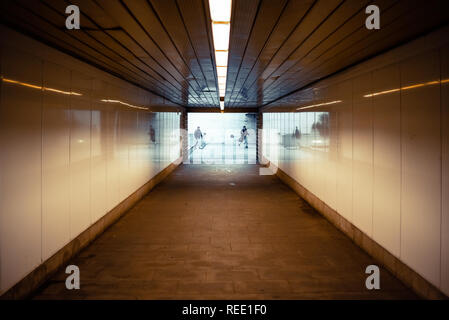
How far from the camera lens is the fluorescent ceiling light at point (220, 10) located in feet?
11.1

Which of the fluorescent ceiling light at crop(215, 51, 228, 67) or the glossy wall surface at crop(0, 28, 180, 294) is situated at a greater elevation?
the fluorescent ceiling light at crop(215, 51, 228, 67)

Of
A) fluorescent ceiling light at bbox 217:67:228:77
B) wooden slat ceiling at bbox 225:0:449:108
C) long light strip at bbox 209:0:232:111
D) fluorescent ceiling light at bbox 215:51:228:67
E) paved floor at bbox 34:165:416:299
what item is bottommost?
paved floor at bbox 34:165:416:299

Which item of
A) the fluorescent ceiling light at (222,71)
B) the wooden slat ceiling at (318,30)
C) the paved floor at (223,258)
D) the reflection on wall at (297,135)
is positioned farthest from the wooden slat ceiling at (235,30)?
the paved floor at (223,258)

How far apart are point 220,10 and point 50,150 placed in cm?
275

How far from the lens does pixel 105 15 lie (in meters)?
3.40

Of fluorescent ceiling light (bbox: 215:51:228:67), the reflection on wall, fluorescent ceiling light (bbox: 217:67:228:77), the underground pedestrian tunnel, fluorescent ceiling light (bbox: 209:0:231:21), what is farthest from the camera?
the reflection on wall

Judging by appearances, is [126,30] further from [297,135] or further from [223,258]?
[297,135]

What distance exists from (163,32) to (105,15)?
33.9 inches

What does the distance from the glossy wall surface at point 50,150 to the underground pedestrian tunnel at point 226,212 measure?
2cm

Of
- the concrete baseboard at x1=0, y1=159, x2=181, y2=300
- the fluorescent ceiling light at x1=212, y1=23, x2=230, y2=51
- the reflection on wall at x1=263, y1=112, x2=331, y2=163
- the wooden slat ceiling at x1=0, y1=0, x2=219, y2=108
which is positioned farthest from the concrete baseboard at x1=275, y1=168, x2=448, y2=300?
the concrete baseboard at x1=0, y1=159, x2=181, y2=300

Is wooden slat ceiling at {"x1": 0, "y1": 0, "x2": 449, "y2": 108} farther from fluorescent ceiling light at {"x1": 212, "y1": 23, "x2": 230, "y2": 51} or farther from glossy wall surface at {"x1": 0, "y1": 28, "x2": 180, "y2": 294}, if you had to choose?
glossy wall surface at {"x1": 0, "y1": 28, "x2": 180, "y2": 294}

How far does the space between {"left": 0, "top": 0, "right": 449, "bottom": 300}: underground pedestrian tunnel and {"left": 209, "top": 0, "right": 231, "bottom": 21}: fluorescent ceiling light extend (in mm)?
22

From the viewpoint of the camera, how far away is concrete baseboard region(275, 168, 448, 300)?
12.5ft
